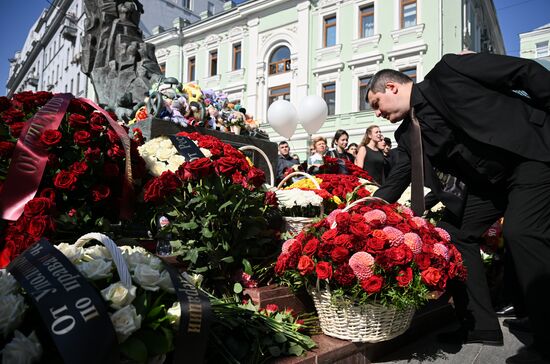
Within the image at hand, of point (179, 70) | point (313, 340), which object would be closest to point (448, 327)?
point (313, 340)

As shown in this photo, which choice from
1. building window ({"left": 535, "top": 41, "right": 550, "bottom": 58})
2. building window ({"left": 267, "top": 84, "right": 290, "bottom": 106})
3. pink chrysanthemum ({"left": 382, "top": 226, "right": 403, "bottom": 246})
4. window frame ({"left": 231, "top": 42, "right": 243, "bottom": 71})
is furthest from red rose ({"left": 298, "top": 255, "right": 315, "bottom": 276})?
building window ({"left": 535, "top": 41, "right": 550, "bottom": 58})

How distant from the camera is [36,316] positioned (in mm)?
1039

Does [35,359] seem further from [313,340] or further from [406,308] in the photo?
[406,308]

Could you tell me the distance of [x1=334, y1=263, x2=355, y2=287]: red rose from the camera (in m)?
1.73

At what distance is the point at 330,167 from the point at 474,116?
1776 millimetres

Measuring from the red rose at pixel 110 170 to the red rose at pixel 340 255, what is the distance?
1092mm

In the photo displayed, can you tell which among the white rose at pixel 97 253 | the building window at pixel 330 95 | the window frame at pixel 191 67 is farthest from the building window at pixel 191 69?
the white rose at pixel 97 253

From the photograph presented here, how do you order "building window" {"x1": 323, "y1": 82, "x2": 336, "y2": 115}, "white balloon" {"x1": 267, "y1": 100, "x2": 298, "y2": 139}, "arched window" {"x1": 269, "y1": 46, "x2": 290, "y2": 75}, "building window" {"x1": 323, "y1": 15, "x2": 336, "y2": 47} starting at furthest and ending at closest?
1. "arched window" {"x1": 269, "y1": 46, "x2": 290, "y2": 75}
2. "building window" {"x1": 323, "y1": 15, "x2": 336, "y2": 47}
3. "building window" {"x1": 323, "y1": 82, "x2": 336, "y2": 115}
4. "white balloon" {"x1": 267, "y1": 100, "x2": 298, "y2": 139}

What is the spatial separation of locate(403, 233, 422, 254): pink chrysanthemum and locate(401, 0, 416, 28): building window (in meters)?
16.2

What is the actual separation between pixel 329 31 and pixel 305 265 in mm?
18050

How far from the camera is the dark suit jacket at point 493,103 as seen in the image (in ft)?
6.54

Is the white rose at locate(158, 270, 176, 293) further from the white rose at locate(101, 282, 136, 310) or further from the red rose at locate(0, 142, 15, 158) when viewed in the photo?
the red rose at locate(0, 142, 15, 158)

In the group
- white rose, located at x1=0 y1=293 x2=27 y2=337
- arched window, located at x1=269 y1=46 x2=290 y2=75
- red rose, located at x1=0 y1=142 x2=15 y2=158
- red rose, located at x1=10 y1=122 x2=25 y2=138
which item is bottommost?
white rose, located at x1=0 y1=293 x2=27 y2=337

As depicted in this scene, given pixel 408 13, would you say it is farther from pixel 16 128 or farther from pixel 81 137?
pixel 16 128
